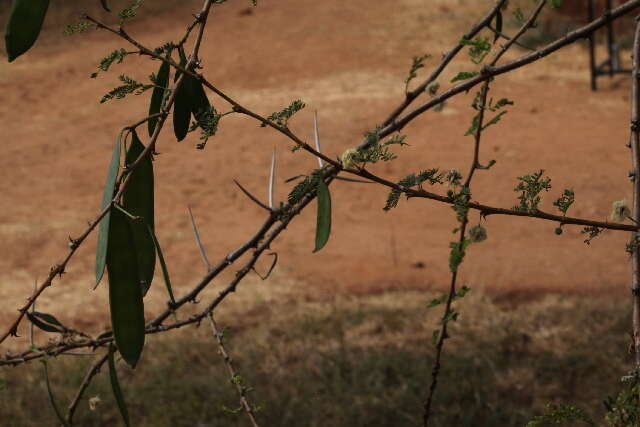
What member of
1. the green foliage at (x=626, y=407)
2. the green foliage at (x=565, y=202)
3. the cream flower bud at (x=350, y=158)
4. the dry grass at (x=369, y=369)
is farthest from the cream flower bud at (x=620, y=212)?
the dry grass at (x=369, y=369)

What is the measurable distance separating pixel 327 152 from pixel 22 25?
5.13m

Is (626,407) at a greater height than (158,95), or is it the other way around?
(158,95)

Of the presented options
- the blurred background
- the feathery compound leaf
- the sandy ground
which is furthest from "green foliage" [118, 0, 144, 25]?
the sandy ground

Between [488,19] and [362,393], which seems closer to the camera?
[488,19]

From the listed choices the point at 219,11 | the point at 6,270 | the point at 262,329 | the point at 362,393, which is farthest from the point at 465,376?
the point at 219,11

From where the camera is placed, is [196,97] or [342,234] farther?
[342,234]

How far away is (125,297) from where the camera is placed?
2.78 ft

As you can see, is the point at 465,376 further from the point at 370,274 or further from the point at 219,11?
the point at 219,11

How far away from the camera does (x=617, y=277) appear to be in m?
3.85

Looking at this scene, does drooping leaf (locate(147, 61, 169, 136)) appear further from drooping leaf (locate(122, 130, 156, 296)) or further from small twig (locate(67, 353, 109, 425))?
small twig (locate(67, 353, 109, 425))

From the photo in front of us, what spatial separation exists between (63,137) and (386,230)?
3036 millimetres

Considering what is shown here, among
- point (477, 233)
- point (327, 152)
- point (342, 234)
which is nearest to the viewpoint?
point (477, 233)

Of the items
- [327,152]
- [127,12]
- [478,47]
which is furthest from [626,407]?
[327,152]

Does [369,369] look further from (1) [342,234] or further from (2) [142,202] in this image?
(2) [142,202]
